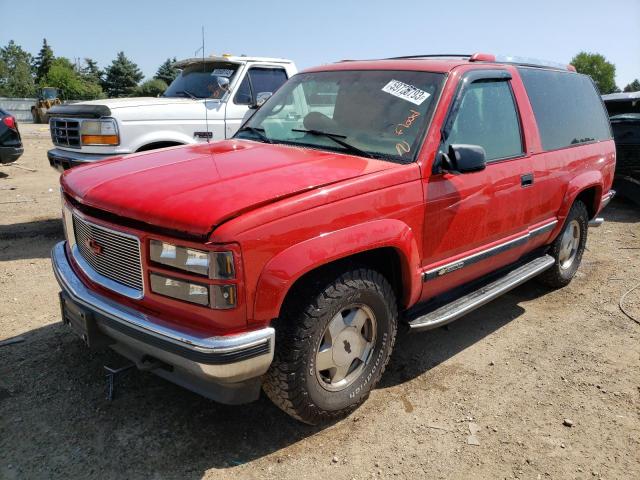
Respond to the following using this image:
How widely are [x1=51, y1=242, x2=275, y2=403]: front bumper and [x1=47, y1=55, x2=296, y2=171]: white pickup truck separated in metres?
3.59

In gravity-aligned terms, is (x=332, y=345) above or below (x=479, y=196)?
below

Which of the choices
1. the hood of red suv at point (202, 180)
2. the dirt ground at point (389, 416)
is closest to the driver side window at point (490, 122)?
the hood of red suv at point (202, 180)

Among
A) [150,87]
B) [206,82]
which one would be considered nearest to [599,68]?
[150,87]

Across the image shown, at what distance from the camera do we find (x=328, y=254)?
2.45 m

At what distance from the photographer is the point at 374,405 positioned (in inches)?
121

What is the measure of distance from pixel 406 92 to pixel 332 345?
5.45ft

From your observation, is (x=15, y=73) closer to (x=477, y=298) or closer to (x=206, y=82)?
(x=206, y=82)

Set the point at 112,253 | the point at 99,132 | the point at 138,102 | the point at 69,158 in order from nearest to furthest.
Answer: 1. the point at 112,253
2. the point at 99,132
3. the point at 69,158
4. the point at 138,102

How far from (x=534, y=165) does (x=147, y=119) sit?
4188 mm

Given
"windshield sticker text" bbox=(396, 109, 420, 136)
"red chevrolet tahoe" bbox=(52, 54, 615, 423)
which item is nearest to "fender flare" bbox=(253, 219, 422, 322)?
"red chevrolet tahoe" bbox=(52, 54, 615, 423)

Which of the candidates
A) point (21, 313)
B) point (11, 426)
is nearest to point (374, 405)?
point (11, 426)

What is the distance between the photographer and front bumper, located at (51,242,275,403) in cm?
221

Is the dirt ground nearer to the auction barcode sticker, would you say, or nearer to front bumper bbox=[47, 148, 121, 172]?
the auction barcode sticker

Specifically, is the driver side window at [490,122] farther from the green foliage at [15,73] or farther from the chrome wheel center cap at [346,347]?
the green foliage at [15,73]
